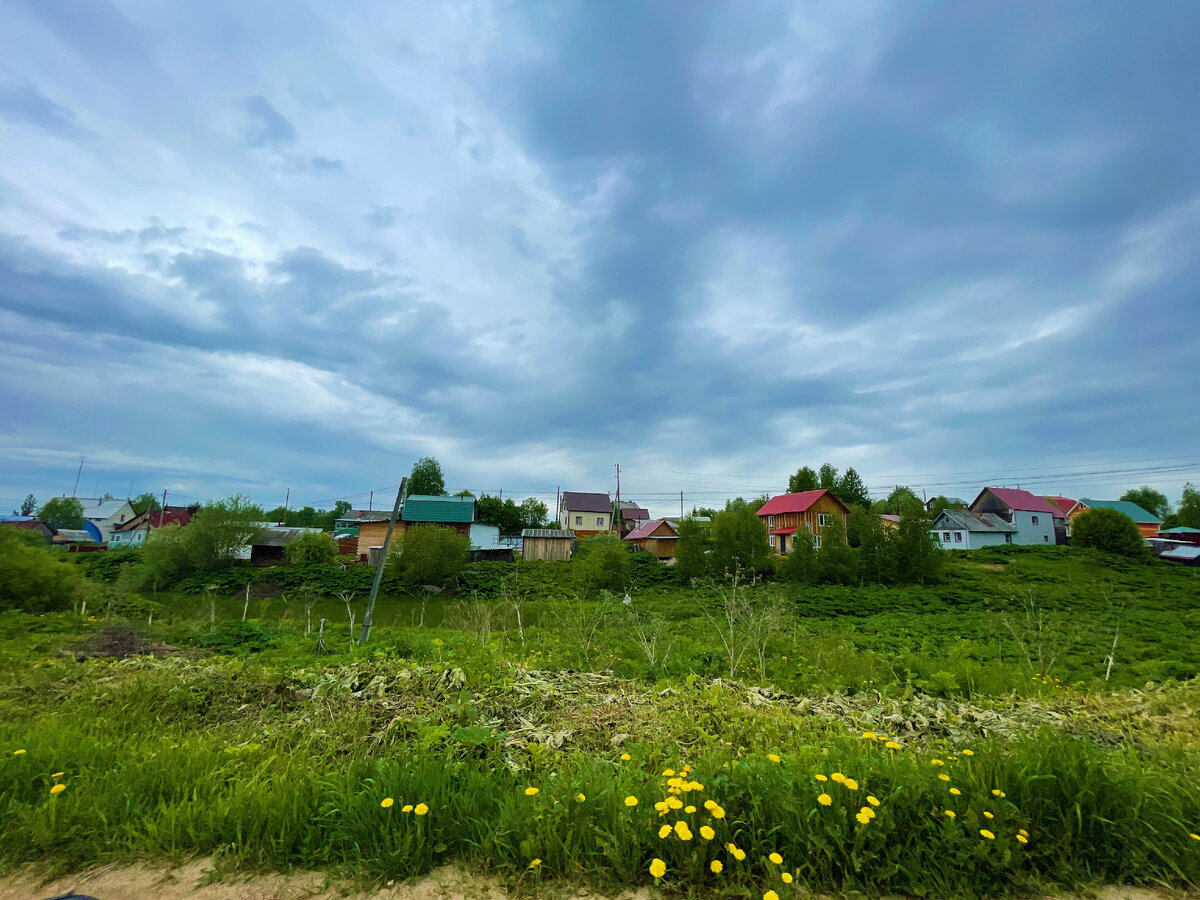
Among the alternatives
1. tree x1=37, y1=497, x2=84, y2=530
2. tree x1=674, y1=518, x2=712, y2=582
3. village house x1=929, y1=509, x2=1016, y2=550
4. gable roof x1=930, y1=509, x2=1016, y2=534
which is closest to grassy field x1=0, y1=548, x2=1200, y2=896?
tree x1=674, y1=518, x2=712, y2=582

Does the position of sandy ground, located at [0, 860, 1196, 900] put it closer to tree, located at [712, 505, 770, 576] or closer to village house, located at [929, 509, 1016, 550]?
tree, located at [712, 505, 770, 576]

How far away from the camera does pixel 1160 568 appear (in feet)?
114

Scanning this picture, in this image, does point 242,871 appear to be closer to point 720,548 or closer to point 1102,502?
point 720,548

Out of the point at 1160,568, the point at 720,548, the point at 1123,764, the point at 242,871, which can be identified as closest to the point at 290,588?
the point at 720,548

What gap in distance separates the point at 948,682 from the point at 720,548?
93.4 feet

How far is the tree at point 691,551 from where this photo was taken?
34.5 m

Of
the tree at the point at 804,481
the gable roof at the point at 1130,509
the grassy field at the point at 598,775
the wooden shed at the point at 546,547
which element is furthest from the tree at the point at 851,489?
the grassy field at the point at 598,775

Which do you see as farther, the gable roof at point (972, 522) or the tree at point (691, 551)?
the gable roof at point (972, 522)

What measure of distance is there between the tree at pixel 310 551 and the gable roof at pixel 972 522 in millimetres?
49961

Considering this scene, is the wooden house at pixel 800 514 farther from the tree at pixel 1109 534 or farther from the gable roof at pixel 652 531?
the tree at pixel 1109 534

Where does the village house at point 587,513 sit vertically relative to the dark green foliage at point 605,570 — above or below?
above

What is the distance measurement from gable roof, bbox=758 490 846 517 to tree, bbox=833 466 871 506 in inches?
735

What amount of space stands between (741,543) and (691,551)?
3.39 metres

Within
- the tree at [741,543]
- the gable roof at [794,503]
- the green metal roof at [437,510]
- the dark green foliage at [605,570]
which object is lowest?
the dark green foliage at [605,570]
